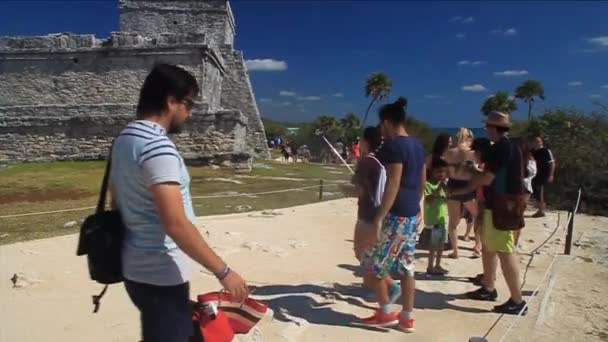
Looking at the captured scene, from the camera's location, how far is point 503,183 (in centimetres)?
380

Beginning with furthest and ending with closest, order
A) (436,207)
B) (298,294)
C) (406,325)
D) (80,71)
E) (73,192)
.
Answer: (80,71) → (73,192) → (436,207) → (298,294) → (406,325)

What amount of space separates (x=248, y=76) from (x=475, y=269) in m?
20.8

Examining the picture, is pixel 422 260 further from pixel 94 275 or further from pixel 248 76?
pixel 248 76

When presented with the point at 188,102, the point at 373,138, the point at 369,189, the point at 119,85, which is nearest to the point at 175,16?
the point at 119,85

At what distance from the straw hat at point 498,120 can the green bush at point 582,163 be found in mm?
7786

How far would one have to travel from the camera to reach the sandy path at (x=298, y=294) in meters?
3.53

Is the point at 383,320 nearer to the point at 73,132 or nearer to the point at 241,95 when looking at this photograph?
the point at 73,132

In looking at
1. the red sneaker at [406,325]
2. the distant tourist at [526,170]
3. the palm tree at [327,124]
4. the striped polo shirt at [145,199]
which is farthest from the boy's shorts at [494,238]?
the palm tree at [327,124]

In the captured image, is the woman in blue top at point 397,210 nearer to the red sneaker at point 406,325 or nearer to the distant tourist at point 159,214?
the red sneaker at point 406,325

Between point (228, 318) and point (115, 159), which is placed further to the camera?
point (228, 318)

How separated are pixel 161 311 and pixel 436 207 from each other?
12.1 feet

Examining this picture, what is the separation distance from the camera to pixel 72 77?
794 inches

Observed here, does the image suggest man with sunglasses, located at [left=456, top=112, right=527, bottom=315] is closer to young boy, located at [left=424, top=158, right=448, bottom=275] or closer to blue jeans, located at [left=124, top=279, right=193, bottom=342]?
young boy, located at [left=424, top=158, right=448, bottom=275]

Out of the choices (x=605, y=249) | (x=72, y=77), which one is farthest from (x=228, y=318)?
(x=72, y=77)
